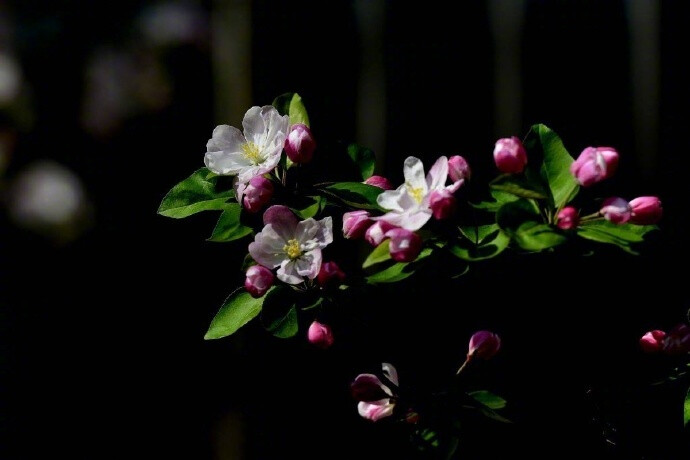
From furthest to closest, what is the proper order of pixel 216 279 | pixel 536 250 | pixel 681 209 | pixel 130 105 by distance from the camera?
pixel 130 105, pixel 216 279, pixel 681 209, pixel 536 250

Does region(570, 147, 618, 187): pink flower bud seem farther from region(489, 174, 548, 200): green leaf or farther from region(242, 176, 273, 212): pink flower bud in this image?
region(242, 176, 273, 212): pink flower bud

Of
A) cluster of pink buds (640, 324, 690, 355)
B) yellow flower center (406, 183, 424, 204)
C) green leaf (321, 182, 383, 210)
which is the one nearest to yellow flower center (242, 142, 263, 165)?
green leaf (321, 182, 383, 210)

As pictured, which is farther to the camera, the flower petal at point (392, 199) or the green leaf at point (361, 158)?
the green leaf at point (361, 158)

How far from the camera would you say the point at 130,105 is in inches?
69.4

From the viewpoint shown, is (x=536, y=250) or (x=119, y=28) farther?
(x=119, y=28)

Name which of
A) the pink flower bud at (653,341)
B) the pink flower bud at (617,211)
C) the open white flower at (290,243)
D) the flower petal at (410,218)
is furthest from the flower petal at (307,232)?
the pink flower bud at (653,341)

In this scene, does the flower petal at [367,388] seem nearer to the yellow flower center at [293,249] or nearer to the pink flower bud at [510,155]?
the yellow flower center at [293,249]

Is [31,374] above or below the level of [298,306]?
below

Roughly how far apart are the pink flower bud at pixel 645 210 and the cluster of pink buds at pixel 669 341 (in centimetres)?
19

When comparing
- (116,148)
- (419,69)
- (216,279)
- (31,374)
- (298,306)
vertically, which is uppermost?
(419,69)

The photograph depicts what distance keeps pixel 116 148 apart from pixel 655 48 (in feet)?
3.82

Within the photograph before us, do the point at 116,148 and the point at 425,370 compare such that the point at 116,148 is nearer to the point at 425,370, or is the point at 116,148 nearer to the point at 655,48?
the point at 425,370

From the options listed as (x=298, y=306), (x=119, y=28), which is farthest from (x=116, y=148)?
(x=298, y=306)

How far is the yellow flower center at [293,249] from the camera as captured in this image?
3.23 ft
